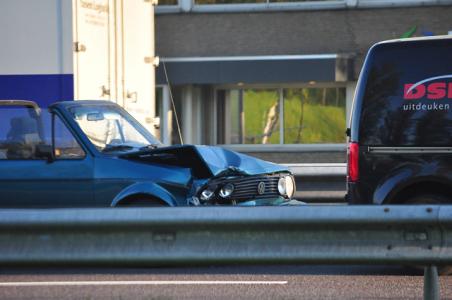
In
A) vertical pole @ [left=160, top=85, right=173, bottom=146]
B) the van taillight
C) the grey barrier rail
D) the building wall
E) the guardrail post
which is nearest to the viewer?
the grey barrier rail

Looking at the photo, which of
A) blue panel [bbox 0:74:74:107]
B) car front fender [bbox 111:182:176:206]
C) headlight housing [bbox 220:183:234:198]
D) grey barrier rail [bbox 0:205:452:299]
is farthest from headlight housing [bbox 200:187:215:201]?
grey barrier rail [bbox 0:205:452:299]

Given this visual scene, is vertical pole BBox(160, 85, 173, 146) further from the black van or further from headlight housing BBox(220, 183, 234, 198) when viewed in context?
the black van

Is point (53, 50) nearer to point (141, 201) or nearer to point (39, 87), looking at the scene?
point (39, 87)

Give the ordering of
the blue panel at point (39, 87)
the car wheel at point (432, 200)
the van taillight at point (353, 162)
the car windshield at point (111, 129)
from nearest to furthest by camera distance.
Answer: the car wheel at point (432, 200), the van taillight at point (353, 162), the car windshield at point (111, 129), the blue panel at point (39, 87)

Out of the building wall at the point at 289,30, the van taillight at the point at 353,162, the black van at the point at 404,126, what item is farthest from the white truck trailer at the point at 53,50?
the building wall at the point at 289,30

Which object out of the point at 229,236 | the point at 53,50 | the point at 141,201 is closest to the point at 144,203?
the point at 141,201

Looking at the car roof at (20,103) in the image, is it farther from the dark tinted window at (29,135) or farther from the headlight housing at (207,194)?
the headlight housing at (207,194)

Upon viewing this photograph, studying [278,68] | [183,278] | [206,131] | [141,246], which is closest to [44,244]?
[141,246]

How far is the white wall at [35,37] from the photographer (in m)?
10.5

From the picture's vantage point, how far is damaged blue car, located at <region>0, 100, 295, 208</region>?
8.48 m

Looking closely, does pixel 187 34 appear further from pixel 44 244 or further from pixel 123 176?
pixel 44 244

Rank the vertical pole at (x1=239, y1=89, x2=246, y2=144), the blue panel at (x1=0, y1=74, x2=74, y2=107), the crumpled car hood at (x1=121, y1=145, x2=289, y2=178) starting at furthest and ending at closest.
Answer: the vertical pole at (x1=239, y1=89, x2=246, y2=144), the blue panel at (x1=0, y1=74, x2=74, y2=107), the crumpled car hood at (x1=121, y1=145, x2=289, y2=178)

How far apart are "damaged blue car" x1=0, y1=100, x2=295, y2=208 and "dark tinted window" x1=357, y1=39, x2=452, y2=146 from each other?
4.58 ft

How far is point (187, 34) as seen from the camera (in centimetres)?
2270
